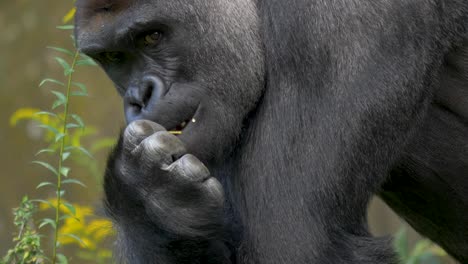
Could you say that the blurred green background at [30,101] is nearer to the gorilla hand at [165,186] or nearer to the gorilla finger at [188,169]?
the gorilla hand at [165,186]

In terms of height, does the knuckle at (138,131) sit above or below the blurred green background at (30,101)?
above

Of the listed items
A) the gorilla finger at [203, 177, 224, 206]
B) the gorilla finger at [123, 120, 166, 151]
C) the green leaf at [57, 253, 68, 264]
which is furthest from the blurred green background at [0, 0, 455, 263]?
the gorilla finger at [203, 177, 224, 206]

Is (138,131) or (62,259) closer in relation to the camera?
(138,131)

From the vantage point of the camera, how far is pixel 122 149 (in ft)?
11.1

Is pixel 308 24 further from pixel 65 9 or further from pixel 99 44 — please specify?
pixel 65 9

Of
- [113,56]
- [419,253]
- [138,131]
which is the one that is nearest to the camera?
[138,131]

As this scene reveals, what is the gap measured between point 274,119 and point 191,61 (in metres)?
0.43

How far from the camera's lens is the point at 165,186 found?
10.6ft

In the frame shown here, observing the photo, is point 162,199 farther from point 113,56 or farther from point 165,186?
point 113,56

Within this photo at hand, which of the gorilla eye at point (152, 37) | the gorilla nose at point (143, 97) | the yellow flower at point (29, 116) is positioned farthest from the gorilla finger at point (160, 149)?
the yellow flower at point (29, 116)

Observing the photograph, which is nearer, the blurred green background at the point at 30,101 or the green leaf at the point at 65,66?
the green leaf at the point at 65,66

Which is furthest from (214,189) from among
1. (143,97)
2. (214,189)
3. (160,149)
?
(143,97)

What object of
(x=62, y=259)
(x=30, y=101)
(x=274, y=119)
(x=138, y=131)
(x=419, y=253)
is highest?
(x=274, y=119)

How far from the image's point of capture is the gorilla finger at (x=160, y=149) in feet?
10.6
